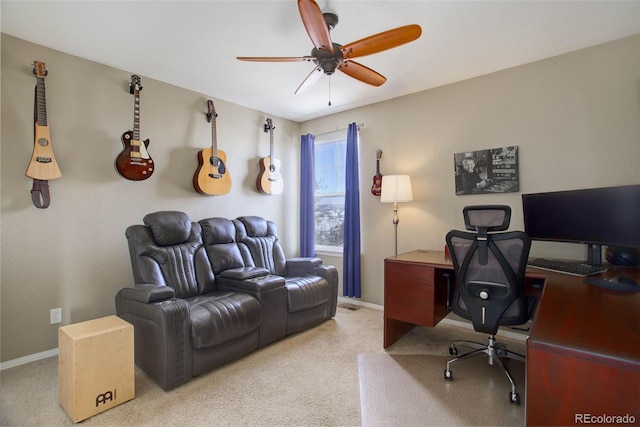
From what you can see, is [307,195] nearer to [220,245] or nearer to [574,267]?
[220,245]

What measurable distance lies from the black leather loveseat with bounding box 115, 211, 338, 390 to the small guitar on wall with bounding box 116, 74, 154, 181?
18.6 inches

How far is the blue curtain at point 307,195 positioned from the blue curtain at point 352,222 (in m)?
0.64

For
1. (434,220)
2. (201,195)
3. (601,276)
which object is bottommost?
(601,276)

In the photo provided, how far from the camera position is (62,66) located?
2.50 m

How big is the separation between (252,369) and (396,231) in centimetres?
213

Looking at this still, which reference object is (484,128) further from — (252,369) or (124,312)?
(124,312)

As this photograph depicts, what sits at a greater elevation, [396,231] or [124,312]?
[396,231]

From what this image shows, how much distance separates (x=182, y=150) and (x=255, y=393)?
8.21ft

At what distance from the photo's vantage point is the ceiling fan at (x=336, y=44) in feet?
5.22

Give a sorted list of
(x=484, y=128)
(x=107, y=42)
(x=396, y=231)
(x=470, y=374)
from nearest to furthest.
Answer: (x=470, y=374) → (x=107, y=42) → (x=484, y=128) → (x=396, y=231)

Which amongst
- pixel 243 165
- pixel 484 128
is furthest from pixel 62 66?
pixel 484 128

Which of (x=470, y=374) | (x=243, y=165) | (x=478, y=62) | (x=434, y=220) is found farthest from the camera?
(x=243, y=165)

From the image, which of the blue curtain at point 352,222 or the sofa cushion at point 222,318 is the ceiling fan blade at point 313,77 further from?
the sofa cushion at point 222,318

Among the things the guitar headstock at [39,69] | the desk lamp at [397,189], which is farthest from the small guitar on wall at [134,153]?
the desk lamp at [397,189]
